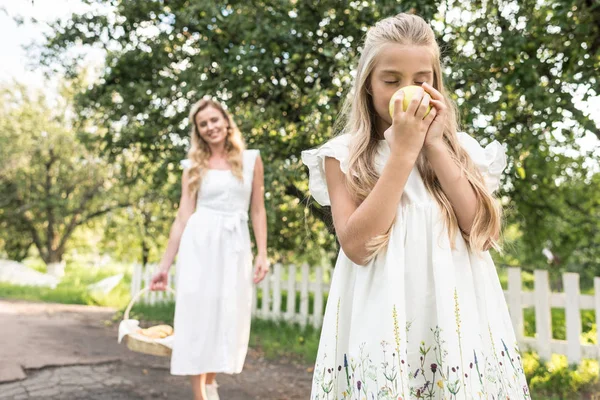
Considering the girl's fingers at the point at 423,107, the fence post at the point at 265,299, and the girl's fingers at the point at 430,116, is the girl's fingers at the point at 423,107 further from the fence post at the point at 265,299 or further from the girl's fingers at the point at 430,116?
the fence post at the point at 265,299

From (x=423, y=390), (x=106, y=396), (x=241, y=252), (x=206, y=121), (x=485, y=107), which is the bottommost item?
(x=106, y=396)

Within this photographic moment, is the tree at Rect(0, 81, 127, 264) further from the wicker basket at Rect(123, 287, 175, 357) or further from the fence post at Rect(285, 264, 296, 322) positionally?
the wicker basket at Rect(123, 287, 175, 357)

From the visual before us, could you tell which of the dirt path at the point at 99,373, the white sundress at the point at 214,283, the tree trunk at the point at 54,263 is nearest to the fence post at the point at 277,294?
the dirt path at the point at 99,373

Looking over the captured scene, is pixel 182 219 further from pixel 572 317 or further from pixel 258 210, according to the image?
pixel 572 317

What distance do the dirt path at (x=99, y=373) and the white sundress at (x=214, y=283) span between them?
Answer: 70 cm

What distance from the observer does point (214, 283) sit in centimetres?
373

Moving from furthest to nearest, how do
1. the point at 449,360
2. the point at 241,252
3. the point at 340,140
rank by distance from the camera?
1. the point at 241,252
2. the point at 340,140
3. the point at 449,360

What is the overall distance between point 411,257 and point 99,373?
13.2 feet

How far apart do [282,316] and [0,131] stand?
47.8ft

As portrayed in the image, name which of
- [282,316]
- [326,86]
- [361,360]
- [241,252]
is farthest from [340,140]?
[282,316]

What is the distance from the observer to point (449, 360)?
54.0 inches

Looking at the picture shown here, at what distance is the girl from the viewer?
53.6 inches

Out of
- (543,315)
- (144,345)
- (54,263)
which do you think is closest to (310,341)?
(543,315)

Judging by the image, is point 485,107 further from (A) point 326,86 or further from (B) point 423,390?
(B) point 423,390
